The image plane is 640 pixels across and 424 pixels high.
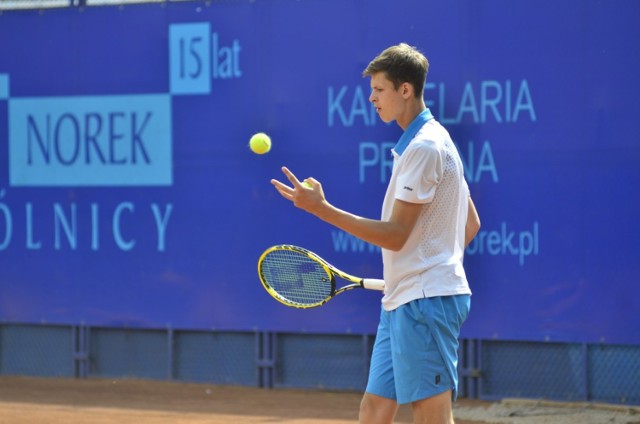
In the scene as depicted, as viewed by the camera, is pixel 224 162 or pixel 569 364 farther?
pixel 224 162

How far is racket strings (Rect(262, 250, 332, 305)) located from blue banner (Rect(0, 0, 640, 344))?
9.53 feet

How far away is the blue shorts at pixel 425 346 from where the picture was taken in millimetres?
3801

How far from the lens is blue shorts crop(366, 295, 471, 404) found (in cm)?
380

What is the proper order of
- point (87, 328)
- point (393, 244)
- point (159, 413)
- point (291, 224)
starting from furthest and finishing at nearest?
point (87, 328) → point (291, 224) → point (159, 413) → point (393, 244)

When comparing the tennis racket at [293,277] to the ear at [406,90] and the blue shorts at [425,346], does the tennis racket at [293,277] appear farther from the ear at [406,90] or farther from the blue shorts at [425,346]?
the ear at [406,90]

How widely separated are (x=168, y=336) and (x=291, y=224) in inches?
49.1

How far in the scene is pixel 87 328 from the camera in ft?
28.2

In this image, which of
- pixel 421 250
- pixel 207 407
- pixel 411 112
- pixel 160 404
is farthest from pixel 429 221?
pixel 160 404

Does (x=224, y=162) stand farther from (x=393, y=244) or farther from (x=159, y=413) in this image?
(x=393, y=244)

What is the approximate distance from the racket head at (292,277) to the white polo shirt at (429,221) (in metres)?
0.77

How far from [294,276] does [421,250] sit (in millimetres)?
1028

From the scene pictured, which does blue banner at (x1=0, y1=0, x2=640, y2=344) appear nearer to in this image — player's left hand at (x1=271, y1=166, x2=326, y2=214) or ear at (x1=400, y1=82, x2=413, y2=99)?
ear at (x1=400, y1=82, x2=413, y2=99)

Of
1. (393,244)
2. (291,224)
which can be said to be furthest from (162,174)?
(393,244)

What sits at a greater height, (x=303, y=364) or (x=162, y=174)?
(x=162, y=174)
